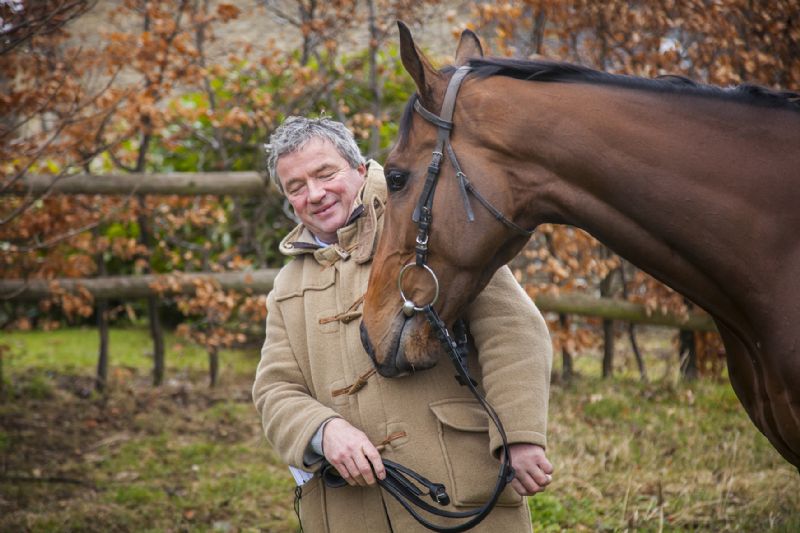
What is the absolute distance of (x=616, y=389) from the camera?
6125 mm

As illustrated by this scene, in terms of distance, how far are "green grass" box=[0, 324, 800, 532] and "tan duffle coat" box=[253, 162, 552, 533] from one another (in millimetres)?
1735

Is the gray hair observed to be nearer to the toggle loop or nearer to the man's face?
the man's face

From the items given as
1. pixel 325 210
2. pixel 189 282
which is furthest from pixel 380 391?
pixel 189 282

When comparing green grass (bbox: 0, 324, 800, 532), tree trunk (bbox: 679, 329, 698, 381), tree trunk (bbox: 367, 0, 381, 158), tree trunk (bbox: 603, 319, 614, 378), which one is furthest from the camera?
tree trunk (bbox: 603, 319, 614, 378)

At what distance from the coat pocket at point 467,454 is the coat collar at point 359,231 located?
0.55 metres

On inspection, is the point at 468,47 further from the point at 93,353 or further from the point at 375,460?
the point at 93,353

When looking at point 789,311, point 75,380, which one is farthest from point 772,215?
point 75,380

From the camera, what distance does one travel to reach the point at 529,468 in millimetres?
2072

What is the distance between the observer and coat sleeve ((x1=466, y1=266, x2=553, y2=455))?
209 centimetres

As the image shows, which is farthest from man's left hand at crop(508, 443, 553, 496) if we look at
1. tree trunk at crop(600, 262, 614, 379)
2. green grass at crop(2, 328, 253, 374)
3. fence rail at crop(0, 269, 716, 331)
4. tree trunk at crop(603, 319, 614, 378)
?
green grass at crop(2, 328, 253, 374)

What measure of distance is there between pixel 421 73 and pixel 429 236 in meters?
0.46

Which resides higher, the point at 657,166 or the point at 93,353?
the point at 657,166

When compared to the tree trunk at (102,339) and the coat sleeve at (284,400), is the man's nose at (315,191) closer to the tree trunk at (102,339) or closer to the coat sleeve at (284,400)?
the coat sleeve at (284,400)

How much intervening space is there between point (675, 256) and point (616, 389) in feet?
13.9
